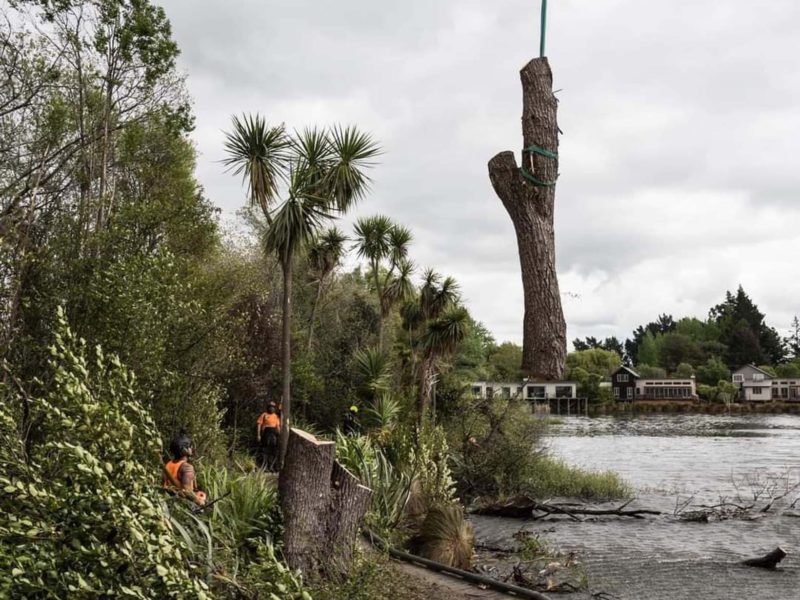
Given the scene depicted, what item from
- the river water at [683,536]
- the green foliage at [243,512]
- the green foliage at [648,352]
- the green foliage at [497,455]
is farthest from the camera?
the green foliage at [648,352]

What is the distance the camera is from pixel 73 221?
634 inches

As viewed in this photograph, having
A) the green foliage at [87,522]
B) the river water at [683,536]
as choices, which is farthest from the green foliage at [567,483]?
the green foliage at [87,522]

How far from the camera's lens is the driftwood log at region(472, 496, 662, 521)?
744 inches

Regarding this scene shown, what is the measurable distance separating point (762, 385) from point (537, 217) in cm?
11232

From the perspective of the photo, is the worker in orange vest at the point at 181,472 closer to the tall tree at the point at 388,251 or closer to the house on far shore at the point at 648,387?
the tall tree at the point at 388,251

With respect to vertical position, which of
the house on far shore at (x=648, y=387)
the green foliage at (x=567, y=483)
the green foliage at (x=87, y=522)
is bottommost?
the green foliage at (x=567, y=483)

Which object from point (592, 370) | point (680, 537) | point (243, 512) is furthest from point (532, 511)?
point (592, 370)

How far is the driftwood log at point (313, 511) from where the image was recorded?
25.0 ft

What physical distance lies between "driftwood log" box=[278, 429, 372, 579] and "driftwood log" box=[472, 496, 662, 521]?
1175 centimetres

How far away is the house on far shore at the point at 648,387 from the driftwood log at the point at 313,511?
3760 inches

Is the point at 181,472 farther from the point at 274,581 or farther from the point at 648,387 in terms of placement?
the point at 648,387

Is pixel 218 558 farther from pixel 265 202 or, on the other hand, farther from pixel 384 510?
pixel 265 202

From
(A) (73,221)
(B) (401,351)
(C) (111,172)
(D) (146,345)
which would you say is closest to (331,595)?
(D) (146,345)

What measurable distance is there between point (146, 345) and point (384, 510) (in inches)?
203
